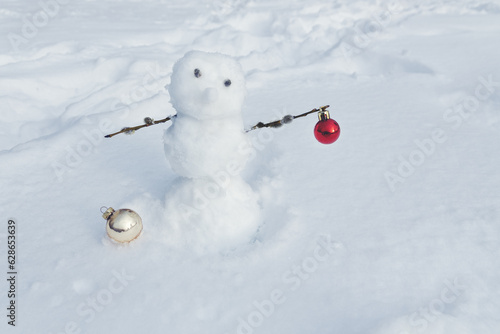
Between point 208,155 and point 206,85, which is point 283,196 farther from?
point 206,85

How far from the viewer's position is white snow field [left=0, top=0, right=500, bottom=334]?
1.50 m

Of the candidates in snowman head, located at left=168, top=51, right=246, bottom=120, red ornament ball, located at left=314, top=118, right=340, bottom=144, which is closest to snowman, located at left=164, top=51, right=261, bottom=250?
snowman head, located at left=168, top=51, right=246, bottom=120

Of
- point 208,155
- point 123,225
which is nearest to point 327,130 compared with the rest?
point 208,155

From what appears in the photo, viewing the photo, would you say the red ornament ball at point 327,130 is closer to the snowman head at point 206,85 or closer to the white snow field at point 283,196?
the snowman head at point 206,85

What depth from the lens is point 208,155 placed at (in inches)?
63.3

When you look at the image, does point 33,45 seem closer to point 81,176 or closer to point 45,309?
point 81,176

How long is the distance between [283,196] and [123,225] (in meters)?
0.82

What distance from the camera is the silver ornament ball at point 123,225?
1.65 meters

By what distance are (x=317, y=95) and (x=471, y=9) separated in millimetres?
2875

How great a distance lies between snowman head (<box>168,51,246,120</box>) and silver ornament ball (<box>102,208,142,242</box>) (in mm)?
531

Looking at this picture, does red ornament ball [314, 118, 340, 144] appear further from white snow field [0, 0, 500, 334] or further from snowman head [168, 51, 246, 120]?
white snow field [0, 0, 500, 334]

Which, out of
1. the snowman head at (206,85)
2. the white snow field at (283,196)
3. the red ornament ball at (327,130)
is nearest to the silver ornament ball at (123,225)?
the white snow field at (283,196)

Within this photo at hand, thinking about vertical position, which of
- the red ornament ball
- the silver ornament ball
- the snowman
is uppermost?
the red ornament ball

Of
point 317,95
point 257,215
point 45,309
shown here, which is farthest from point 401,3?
point 45,309
